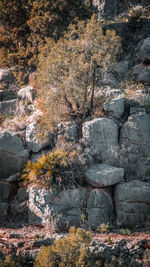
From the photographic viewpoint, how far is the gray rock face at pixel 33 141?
331 inches

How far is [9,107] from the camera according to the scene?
11656mm

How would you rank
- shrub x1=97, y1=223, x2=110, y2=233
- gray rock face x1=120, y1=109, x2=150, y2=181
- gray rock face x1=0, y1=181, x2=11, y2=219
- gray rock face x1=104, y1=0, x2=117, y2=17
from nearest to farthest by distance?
shrub x1=97, y1=223, x2=110, y2=233
gray rock face x1=0, y1=181, x2=11, y2=219
gray rock face x1=120, y1=109, x2=150, y2=181
gray rock face x1=104, y1=0, x2=117, y2=17

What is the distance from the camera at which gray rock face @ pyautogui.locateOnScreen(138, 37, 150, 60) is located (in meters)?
12.6

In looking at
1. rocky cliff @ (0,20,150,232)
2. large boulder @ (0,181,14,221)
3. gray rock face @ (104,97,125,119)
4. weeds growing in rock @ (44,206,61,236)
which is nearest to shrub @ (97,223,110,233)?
rocky cliff @ (0,20,150,232)

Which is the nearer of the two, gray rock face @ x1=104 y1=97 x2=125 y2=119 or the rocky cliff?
the rocky cliff

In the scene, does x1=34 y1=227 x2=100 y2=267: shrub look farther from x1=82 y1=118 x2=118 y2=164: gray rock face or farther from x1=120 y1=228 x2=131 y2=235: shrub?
x1=82 y1=118 x2=118 y2=164: gray rock face

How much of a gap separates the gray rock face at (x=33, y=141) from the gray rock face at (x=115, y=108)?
8.17ft

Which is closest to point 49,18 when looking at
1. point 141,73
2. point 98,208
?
point 141,73

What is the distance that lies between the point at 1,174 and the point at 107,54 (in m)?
5.25

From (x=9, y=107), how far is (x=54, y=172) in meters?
5.79

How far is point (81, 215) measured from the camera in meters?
6.66

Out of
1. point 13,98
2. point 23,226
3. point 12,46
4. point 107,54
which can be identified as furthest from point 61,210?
point 12,46

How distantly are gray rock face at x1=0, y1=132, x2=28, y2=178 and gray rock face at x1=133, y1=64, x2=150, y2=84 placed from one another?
696 centimetres

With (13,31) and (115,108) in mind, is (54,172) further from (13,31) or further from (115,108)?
(13,31)
